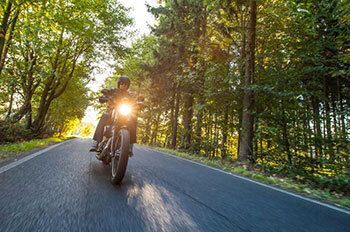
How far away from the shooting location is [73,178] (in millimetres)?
3879

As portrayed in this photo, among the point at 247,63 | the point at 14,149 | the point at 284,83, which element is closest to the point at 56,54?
the point at 14,149

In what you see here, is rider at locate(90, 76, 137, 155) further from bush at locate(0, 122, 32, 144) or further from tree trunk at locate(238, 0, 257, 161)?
bush at locate(0, 122, 32, 144)

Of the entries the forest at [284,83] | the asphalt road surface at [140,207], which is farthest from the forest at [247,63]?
the asphalt road surface at [140,207]

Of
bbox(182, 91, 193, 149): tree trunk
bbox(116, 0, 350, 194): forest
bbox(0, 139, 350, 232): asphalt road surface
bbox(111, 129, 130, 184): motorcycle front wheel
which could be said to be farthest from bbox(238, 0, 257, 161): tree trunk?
bbox(111, 129, 130, 184): motorcycle front wheel

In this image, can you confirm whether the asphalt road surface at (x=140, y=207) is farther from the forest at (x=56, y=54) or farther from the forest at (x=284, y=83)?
the forest at (x=56, y=54)

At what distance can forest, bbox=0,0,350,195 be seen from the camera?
358 inches

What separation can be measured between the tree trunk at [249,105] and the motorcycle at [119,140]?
722cm

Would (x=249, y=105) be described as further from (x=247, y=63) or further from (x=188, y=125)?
(x=188, y=125)

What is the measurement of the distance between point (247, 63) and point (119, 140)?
8927mm

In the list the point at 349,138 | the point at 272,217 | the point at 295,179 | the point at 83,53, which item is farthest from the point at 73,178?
the point at 83,53

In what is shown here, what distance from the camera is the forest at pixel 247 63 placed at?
9.09 meters

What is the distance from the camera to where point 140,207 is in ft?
8.88

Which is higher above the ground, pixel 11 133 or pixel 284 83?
pixel 284 83

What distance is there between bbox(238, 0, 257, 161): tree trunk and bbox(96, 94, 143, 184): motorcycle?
7.22 m
